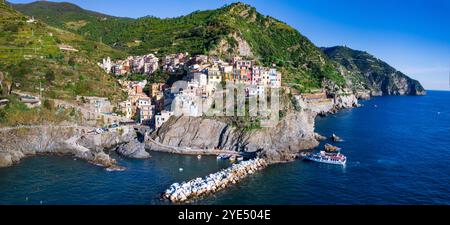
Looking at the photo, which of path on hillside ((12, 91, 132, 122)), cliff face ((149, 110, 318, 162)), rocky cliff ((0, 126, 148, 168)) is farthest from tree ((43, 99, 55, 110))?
cliff face ((149, 110, 318, 162))

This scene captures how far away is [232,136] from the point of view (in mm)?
63125

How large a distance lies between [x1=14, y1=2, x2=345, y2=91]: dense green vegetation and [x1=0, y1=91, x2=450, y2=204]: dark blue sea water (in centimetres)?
5069

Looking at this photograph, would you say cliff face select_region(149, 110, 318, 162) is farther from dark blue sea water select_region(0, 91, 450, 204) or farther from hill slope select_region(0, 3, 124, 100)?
hill slope select_region(0, 3, 124, 100)

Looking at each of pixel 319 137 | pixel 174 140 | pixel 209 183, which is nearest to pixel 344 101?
pixel 319 137

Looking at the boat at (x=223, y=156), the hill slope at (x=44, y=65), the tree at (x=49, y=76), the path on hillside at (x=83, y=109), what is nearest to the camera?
A: the boat at (x=223, y=156)

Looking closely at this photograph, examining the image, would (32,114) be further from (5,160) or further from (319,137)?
(319,137)

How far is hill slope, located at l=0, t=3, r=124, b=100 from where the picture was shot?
73812mm

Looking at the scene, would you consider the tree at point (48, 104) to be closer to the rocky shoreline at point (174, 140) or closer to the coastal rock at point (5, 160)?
the rocky shoreline at point (174, 140)

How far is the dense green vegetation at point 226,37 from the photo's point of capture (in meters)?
114

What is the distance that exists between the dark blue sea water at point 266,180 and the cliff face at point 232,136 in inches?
175

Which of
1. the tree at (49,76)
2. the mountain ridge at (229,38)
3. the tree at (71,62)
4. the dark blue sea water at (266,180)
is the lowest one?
the dark blue sea water at (266,180)

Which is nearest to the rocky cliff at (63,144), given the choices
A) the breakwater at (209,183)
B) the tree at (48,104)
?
the tree at (48,104)

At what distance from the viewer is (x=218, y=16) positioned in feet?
452
